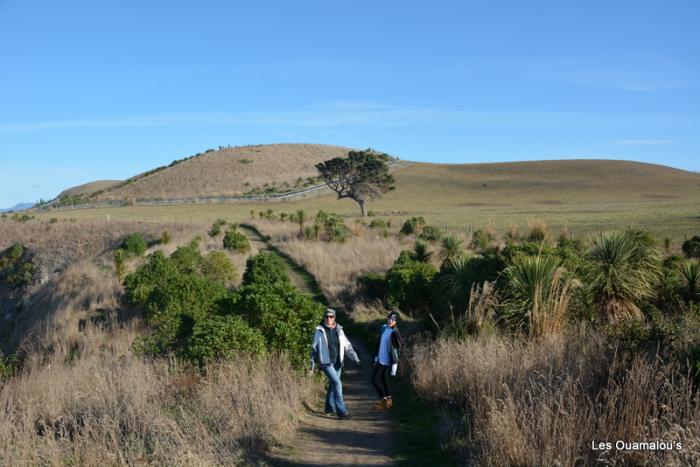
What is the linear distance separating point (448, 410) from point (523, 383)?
4.93ft

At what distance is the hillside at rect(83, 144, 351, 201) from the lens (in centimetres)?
9856

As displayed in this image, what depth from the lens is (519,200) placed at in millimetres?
78125

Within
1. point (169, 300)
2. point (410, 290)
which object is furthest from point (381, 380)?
point (169, 300)

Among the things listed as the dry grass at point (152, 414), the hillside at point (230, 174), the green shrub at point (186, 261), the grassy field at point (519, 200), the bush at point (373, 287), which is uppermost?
the hillside at point (230, 174)

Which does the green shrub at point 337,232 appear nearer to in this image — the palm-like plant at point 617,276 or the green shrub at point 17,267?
the green shrub at point 17,267

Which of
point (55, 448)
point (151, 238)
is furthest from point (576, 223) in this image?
point (55, 448)

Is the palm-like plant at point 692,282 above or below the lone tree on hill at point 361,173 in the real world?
below

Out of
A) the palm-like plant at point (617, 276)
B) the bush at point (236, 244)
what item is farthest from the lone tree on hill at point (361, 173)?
the palm-like plant at point (617, 276)

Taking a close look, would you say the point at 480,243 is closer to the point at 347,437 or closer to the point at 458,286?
the point at 458,286

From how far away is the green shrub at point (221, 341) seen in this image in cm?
902

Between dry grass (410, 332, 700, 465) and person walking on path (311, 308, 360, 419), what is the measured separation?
157cm

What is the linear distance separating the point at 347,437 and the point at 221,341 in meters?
2.55

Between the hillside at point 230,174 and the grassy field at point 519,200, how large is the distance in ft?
63.1

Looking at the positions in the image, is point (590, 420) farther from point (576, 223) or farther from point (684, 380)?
point (576, 223)
